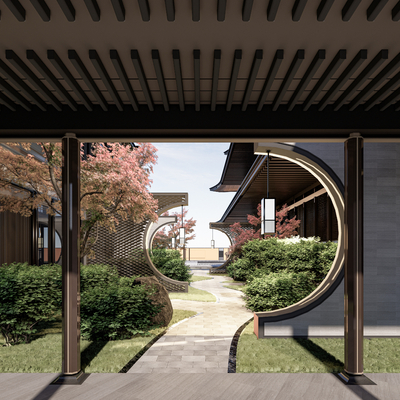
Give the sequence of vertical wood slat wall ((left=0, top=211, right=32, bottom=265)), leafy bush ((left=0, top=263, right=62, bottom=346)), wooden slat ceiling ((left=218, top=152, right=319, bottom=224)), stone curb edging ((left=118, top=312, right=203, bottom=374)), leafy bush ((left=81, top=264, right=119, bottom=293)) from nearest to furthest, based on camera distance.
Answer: stone curb edging ((left=118, top=312, right=203, bottom=374)) → leafy bush ((left=0, top=263, right=62, bottom=346)) → leafy bush ((left=81, top=264, right=119, bottom=293)) → vertical wood slat wall ((left=0, top=211, right=32, bottom=265)) → wooden slat ceiling ((left=218, top=152, right=319, bottom=224))

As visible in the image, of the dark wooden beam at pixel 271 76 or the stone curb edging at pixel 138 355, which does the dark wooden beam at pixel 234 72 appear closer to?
the dark wooden beam at pixel 271 76

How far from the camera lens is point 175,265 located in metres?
13.6

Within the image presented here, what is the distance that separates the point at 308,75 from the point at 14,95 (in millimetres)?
3043

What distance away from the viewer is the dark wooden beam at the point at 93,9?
211 centimetres

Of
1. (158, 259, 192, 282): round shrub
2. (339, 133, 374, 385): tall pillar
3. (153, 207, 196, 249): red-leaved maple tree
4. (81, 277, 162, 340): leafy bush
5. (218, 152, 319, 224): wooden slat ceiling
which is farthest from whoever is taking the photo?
(153, 207, 196, 249): red-leaved maple tree

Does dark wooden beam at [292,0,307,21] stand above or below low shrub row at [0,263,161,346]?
above

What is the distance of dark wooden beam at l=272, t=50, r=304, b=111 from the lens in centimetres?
275

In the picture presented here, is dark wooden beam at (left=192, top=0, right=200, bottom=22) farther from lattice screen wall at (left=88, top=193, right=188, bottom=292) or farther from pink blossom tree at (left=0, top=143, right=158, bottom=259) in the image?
lattice screen wall at (left=88, top=193, right=188, bottom=292)

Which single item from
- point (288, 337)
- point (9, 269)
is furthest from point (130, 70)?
point (288, 337)

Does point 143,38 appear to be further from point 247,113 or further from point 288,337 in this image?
point 288,337

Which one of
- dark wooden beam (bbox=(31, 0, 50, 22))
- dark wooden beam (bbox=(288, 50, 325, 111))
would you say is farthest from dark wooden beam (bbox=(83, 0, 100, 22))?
dark wooden beam (bbox=(288, 50, 325, 111))

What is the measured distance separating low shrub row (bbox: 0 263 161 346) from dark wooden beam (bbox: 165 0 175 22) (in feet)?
15.5

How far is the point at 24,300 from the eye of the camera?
202 inches

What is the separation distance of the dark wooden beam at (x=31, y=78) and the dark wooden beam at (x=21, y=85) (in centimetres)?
10
